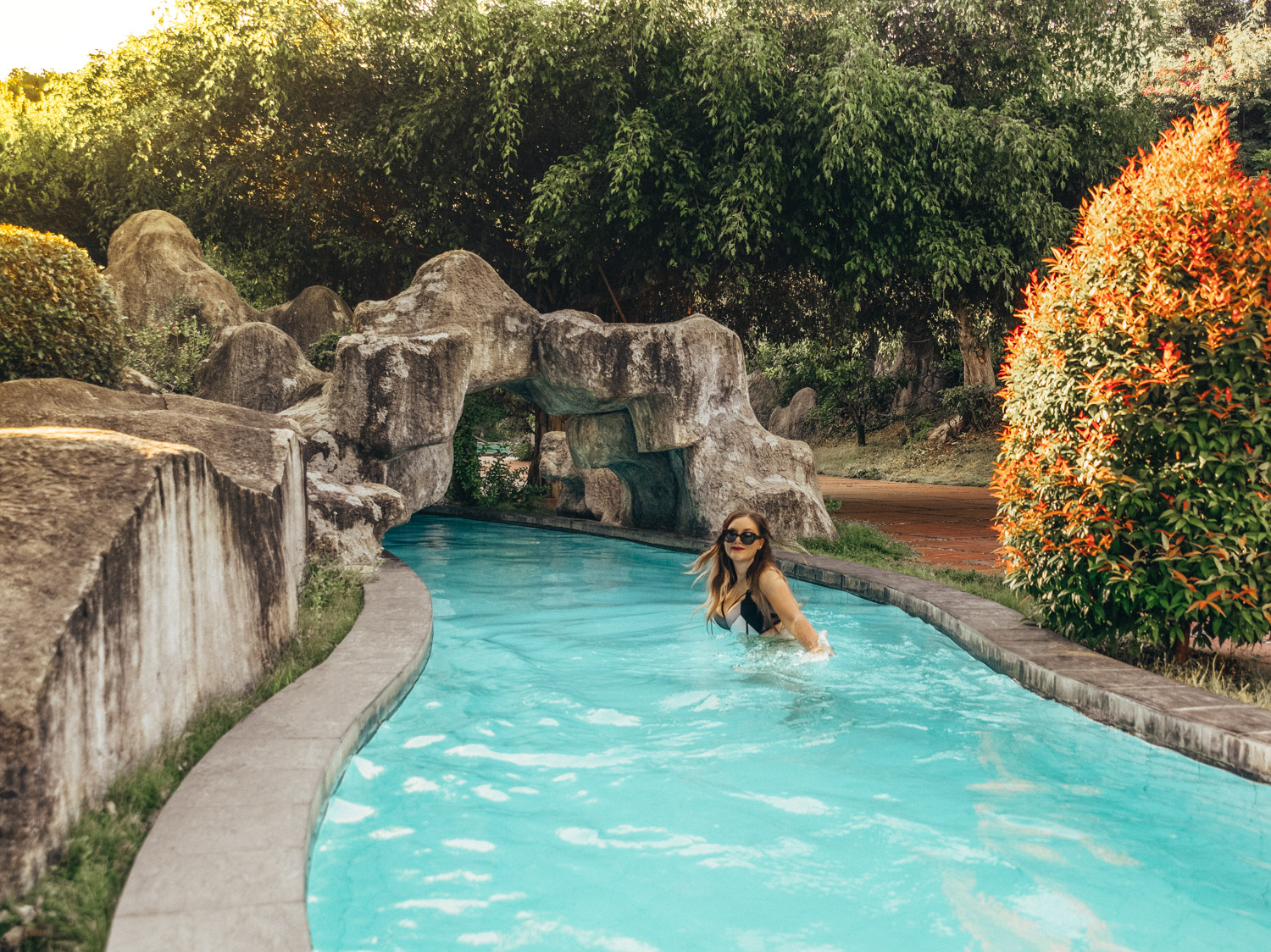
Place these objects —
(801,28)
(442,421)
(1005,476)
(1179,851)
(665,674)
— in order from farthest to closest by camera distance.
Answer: (801,28)
(442,421)
(665,674)
(1005,476)
(1179,851)

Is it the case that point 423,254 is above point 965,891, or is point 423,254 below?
above

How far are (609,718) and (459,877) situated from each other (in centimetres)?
233

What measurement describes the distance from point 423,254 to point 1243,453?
15.0 metres

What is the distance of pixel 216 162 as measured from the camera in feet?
55.5

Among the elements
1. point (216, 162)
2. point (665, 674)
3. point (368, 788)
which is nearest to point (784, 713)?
point (665, 674)

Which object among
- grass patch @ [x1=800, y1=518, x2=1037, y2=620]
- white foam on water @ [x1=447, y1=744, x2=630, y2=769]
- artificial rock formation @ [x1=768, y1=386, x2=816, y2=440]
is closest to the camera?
white foam on water @ [x1=447, y1=744, x2=630, y2=769]

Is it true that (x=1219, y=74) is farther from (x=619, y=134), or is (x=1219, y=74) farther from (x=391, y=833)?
(x=391, y=833)

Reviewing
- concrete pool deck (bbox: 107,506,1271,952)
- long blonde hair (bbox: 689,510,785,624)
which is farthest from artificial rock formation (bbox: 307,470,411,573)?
long blonde hair (bbox: 689,510,785,624)

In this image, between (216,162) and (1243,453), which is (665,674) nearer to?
(1243,453)

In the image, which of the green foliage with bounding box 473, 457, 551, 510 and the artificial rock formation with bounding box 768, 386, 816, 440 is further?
the artificial rock formation with bounding box 768, 386, 816, 440

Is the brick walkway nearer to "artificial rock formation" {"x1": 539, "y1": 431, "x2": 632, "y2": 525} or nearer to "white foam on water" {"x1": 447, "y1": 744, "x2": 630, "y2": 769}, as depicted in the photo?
"artificial rock formation" {"x1": 539, "y1": 431, "x2": 632, "y2": 525}

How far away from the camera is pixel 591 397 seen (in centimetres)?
1293

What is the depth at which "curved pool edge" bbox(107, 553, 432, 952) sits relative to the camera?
9.04 feet

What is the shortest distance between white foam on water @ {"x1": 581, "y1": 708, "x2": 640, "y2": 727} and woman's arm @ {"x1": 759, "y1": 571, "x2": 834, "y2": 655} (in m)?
1.46
